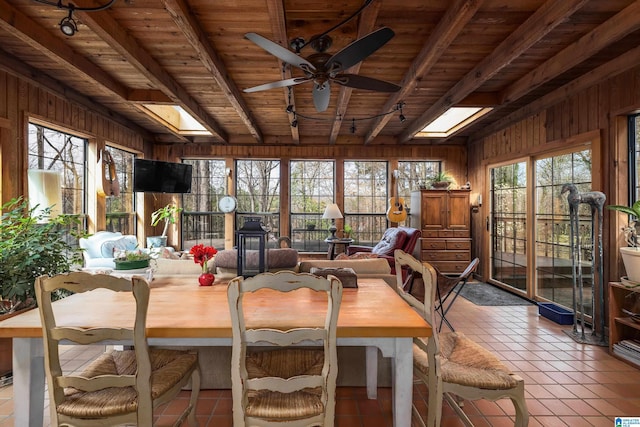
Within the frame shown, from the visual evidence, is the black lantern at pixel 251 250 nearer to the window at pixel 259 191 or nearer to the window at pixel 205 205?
the window at pixel 259 191

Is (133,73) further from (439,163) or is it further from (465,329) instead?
(439,163)

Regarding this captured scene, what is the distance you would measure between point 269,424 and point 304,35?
2.76 meters

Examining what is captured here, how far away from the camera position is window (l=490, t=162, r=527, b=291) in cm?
505

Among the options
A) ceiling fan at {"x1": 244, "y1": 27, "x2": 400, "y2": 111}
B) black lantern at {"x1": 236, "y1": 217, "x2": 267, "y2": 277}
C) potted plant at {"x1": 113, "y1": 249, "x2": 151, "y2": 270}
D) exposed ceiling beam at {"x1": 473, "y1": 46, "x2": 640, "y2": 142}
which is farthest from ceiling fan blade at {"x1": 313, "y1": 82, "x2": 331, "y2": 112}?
exposed ceiling beam at {"x1": 473, "y1": 46, "x2": 640, "y2": 142}

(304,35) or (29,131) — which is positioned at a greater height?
A: (304,35)

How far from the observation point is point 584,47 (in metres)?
2.88

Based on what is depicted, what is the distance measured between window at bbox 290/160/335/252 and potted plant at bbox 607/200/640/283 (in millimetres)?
4681

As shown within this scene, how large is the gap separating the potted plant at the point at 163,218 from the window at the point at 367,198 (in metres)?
3.36

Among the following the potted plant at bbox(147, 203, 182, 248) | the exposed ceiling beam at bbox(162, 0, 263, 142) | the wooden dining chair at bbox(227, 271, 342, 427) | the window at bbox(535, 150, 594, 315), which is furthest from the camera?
the potted plant at bbox(147, 203, 182, 248)

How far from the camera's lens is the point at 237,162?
6.89m

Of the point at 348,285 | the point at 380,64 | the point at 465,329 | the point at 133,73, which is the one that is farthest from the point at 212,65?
the point at 465,329

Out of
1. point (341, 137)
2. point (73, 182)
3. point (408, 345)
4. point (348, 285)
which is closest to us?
point (408, 345)

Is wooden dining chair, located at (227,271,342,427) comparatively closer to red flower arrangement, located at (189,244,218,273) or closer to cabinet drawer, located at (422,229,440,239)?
red flower arrangement, located at (189,244,218,273)

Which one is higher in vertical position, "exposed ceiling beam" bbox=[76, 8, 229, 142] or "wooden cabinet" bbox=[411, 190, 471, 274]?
"exposed ceiling beam" bbox=[76, 8, 229, 142]
